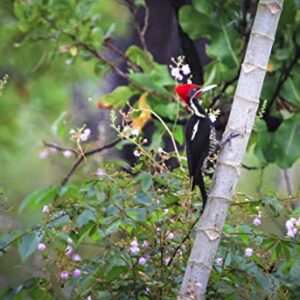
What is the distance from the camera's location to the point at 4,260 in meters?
3.90

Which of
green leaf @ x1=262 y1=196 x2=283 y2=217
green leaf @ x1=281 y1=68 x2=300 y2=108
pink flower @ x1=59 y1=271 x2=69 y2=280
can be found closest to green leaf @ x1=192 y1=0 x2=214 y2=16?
green leaf @ x1=281 y1=68 x2=300 y2=108

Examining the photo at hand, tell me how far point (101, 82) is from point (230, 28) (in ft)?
3.78

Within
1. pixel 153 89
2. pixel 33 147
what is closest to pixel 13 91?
pixel 33 147

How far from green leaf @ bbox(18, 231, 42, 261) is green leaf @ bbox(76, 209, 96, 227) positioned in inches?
3.7

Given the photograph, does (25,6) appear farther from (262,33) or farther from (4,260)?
(262,33)

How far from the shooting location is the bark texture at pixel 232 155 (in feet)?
6.01

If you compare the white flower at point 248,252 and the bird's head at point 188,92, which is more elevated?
the bird's head at point 188,92

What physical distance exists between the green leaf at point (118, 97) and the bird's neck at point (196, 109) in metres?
1.11

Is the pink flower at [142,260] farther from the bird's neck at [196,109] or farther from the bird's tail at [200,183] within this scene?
the bird's neck at [196,109]

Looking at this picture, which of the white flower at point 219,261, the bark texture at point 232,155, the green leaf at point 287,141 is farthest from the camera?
the green leaf at point 287,141

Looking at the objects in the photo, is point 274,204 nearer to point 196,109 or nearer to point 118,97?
point 196,109

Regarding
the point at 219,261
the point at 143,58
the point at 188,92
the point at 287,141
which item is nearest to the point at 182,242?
the point at 219,261

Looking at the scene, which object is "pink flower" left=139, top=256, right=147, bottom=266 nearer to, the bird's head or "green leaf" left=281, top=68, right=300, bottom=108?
the bird's head

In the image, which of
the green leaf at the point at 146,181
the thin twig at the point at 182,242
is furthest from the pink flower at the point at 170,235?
the green leaf at the point at 146,181
